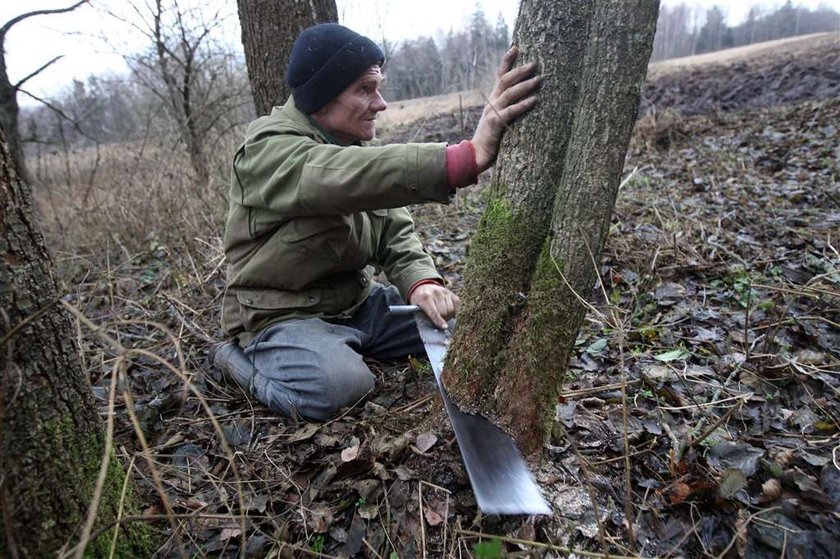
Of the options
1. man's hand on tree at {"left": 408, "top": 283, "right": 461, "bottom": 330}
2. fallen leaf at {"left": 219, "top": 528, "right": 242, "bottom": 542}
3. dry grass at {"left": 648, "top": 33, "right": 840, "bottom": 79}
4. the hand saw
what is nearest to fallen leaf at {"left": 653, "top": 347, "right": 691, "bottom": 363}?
man's hand on tree at {"left": 408, "top": 283, "right": 461, "bottom": 330}

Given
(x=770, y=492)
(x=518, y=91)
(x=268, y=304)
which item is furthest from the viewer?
(x=268, y=304)

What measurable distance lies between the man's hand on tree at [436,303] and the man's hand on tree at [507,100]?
0.86 m

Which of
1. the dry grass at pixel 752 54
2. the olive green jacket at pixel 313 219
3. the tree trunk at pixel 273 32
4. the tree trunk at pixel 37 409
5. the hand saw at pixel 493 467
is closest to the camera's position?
the tree trunk at pixel 37 409

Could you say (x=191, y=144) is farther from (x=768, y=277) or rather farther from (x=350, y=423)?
(x=768, y=277)

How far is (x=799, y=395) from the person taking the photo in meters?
1.90

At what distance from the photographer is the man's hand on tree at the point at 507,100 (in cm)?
149

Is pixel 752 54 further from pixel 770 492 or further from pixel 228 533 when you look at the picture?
pixel 228 533

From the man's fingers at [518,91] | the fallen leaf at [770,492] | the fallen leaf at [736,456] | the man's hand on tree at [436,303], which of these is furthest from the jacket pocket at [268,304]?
the fallen leaf at [770,492]

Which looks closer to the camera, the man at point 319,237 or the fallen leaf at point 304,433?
the man at point 319,237

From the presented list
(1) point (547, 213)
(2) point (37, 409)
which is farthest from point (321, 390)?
(1) point (547, 213)

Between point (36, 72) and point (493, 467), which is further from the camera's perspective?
point (36, 72)

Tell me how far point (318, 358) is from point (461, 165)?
1085 millimetres

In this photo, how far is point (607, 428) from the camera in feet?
5.71

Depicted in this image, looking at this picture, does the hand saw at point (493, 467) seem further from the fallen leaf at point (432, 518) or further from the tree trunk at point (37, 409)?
the tree trunk at point (37, 409)
